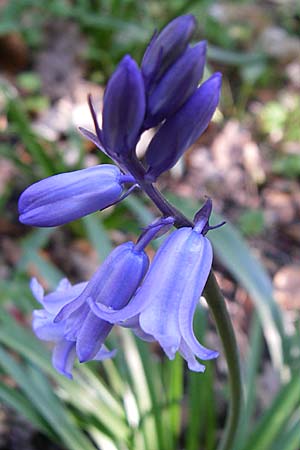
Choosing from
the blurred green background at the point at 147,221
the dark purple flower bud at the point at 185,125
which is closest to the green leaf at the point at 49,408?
the blurred green background at the point at 147,221

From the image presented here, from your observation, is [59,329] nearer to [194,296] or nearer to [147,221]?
[194,296]

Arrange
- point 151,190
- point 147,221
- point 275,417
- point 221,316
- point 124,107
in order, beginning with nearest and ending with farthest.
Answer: point 124,107
point 151,190
point 221,316
point 275,417
point 147,221

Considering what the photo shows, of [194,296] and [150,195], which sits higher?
[150,195]

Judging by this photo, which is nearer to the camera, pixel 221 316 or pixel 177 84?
pixel 177 84

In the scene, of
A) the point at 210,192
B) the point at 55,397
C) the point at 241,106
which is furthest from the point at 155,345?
the point at 241,106

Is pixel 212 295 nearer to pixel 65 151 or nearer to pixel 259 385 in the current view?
pixel 259 385

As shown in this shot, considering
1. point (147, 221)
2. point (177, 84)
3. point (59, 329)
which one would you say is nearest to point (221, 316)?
point (59, 329)

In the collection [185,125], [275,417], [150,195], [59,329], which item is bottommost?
[275,417]
